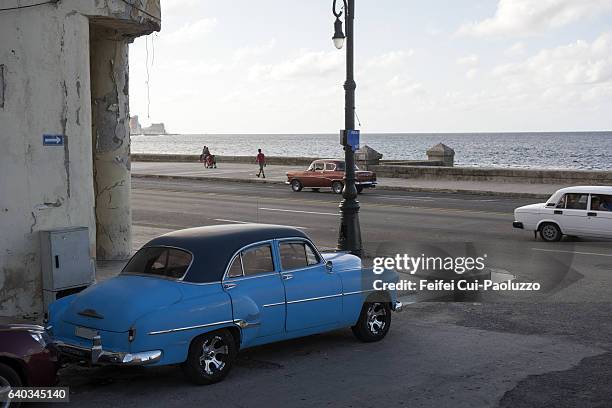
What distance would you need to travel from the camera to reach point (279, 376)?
8.28 m

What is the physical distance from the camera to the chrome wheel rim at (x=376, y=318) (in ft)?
31.8

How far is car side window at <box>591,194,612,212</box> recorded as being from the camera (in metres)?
17.8

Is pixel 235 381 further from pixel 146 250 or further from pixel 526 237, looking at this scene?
pixel 526 237

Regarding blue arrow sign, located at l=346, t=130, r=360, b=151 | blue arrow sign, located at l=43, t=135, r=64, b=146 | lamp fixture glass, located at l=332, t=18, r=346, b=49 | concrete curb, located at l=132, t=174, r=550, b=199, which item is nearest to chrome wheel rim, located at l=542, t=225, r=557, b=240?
blue arrow sign, located at l=346, t=130, r=360, b=151

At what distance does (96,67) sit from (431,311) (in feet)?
26.7

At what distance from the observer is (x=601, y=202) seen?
1794cm

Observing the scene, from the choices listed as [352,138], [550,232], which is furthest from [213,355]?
[550,232]

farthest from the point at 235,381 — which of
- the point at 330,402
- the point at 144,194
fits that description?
the point at 144,194

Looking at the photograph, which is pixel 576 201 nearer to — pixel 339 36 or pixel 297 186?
pixel 339 36

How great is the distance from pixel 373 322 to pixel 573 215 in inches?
403

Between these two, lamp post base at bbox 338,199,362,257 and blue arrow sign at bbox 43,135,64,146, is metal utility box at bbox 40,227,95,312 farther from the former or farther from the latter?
lamp post base at bbox 338,199,362,257

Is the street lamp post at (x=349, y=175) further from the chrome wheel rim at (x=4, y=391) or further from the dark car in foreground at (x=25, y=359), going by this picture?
the chrome wheel rim at (x=4, y=391)

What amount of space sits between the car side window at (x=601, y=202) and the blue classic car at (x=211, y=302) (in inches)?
404

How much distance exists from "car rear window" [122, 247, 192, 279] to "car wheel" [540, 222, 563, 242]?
12.6 m
